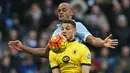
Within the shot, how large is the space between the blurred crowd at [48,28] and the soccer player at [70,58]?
774 centimetres

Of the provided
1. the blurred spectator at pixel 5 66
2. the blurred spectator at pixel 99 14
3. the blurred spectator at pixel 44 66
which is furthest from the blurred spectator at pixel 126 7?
the blurred spectator at pixel 5 66

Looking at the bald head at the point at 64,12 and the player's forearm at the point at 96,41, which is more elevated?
the bald head at the point at 64,12

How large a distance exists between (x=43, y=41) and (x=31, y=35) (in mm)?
580

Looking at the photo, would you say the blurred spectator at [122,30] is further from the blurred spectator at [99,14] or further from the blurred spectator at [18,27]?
the blurred spectator at [18,27]

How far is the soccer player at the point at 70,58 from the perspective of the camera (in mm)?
10008

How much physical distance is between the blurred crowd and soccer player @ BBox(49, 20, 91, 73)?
7.74 metres

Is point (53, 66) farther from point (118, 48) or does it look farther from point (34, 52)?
point (118, 48)

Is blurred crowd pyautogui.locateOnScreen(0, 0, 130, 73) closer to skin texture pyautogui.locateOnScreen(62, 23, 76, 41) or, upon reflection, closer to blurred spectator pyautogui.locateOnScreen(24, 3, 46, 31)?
blurred spectator pyautogui.locateOnScreen(24, 3, 46, 31)

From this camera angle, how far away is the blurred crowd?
1833 centimetres

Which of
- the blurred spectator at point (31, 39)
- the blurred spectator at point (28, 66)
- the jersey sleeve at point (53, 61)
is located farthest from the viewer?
the blurred spectator at point (31, 39)

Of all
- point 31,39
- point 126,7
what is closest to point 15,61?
point 31,39

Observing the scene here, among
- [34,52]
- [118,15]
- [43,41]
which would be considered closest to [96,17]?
[118,15]

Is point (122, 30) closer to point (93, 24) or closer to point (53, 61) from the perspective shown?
point (93, 24)

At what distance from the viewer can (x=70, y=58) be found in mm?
10000
